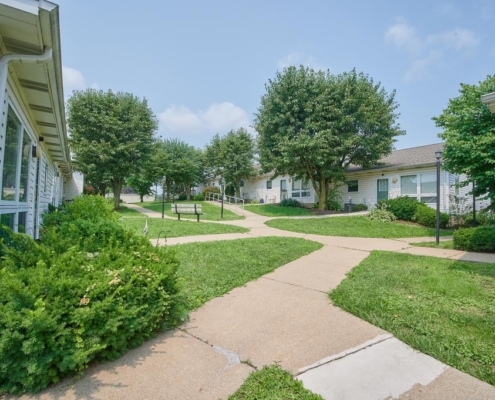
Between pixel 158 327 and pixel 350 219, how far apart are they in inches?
494

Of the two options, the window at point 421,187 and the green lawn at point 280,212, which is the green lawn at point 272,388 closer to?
the green lawn at point 280,212

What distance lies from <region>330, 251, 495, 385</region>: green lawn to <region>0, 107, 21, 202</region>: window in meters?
4.53

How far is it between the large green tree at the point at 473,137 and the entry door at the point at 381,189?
26.1 feet

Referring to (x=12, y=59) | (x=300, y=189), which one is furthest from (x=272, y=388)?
(x=300, y=189)

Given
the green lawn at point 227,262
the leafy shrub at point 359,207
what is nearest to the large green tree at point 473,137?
the green lawn at point 227,262

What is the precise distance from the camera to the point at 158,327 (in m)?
2.63

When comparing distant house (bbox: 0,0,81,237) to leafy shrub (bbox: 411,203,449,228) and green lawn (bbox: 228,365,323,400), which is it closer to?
green lawn (bbox: 228,365,323,400)

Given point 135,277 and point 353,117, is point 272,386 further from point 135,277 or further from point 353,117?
point 353,117

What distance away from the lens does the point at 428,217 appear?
12602mm

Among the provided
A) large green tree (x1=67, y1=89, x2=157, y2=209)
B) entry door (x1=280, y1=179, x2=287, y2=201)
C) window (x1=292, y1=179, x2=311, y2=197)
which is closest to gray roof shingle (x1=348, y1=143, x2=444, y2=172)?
window (x1=292, y1=179, x2=311, y2=197)

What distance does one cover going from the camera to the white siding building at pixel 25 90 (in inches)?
89.0

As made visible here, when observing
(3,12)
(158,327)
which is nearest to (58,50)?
(3,12)

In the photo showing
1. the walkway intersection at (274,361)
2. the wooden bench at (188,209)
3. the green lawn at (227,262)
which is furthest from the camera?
the wooden bench at (188,209)

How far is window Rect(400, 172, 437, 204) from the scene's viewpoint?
1543 cm
